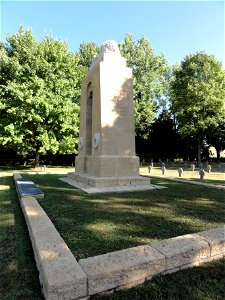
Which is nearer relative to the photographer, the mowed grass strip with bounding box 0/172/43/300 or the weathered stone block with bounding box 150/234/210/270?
the mowed grass strip with bounding box 0/172/43/300

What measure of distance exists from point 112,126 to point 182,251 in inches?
317

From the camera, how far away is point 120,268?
2.83m

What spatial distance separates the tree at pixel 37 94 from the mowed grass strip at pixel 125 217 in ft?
50.1

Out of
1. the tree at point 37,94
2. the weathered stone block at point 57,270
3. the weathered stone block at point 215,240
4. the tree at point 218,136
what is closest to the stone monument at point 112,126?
the weathered stone block at point 215,240

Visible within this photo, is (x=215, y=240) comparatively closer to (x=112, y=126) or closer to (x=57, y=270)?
(x=57, y=270)

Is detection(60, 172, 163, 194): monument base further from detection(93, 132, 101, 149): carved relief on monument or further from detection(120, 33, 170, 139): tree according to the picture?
detection(120, 33, 170, 139): tree

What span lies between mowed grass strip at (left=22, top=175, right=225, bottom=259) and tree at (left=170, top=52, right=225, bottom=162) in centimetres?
2297

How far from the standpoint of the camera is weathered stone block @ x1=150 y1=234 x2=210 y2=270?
320 cm

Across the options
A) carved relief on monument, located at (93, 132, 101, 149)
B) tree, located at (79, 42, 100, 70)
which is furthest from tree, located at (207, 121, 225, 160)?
carved relief on monument, located at (93, 132, 101, 149)

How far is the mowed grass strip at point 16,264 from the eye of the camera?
9.03 feet

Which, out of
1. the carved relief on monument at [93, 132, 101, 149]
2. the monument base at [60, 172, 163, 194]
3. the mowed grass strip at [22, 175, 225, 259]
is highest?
the carved relief on monument at [93, 132, 101, 149]

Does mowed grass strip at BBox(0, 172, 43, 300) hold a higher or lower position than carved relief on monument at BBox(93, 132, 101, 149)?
lower

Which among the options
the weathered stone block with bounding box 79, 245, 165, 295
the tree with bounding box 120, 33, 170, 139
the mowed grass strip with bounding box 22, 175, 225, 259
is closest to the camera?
the weathered stone block with bounding box 79, 245, 165, 295

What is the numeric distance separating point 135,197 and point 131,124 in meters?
4.68
